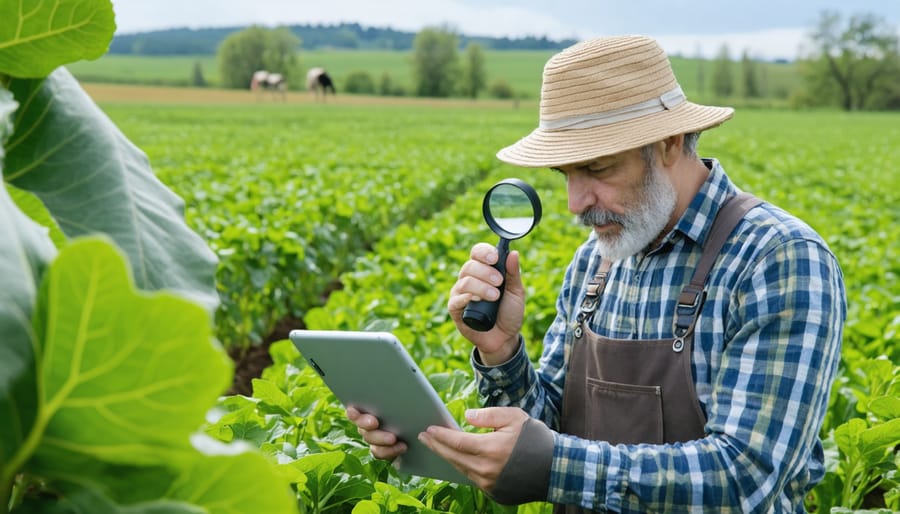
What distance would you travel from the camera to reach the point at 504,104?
6906cm

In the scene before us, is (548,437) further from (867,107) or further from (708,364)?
(867,107)

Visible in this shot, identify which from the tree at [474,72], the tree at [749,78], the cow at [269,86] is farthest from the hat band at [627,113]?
the tree at [749,78]

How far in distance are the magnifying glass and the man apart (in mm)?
38

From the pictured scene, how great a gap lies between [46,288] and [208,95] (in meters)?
66.3

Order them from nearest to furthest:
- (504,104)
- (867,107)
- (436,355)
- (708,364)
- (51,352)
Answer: (51,352)
(708,364)
(436,355)
(504,104)
(867,107)

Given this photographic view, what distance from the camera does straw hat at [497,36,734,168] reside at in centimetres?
215

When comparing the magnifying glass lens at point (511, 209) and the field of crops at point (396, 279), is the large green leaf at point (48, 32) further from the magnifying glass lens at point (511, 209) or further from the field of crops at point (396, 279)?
the magnifying glass lens at point (511, 209)

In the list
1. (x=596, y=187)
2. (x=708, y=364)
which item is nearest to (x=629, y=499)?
(x=708, y=364)

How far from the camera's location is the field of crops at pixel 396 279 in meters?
2.27

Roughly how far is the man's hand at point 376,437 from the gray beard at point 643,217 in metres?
0.67

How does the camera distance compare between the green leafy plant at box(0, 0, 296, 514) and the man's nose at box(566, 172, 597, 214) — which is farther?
the man's nose at box(566, 172, 597, 214)

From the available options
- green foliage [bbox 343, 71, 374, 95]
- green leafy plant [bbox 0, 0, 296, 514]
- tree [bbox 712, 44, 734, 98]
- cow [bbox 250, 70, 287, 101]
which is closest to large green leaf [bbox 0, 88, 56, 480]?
green leafy plant [bbox 0, 0, 296, 514]

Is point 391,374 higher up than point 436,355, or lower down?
higher up

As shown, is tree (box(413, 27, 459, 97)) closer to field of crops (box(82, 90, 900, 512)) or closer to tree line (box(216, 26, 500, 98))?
tree line (box(216, 26, 500, 98))
